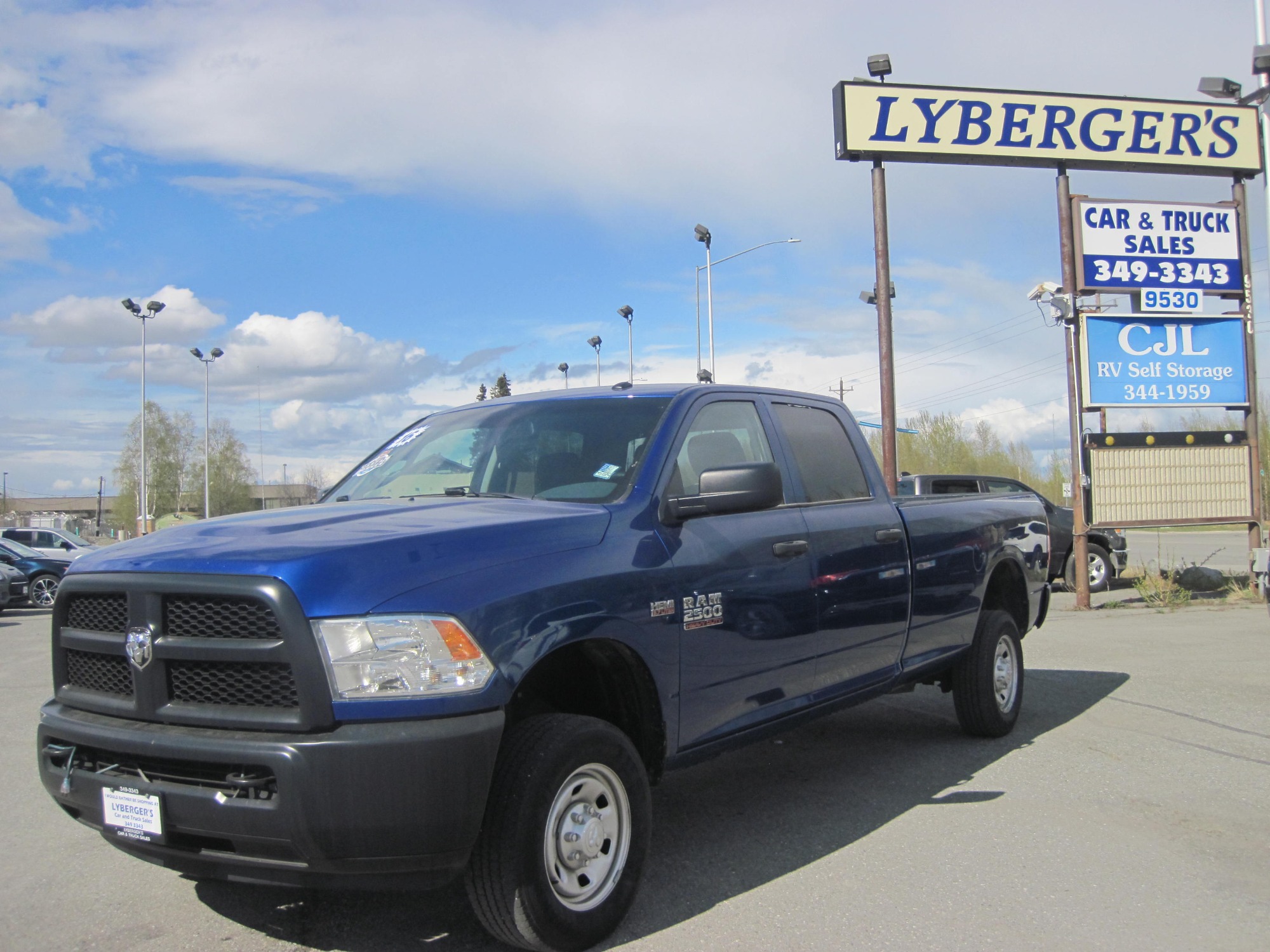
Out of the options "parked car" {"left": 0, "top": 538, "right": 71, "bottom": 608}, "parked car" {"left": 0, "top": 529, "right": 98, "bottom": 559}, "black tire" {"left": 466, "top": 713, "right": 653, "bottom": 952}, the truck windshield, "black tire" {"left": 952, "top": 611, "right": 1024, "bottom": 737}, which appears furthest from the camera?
"parked car" {"left": 0, "top": 529, "right": 98, "bottom": 559}

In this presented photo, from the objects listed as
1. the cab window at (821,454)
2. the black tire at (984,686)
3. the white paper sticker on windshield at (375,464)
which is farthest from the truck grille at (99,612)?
the black tire at (984,686)

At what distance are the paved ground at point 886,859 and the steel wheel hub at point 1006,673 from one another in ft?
0.94

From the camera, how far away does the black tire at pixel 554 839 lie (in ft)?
10.6

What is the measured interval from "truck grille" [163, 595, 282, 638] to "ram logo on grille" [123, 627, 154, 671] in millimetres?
62

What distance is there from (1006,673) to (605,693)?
12.4ft

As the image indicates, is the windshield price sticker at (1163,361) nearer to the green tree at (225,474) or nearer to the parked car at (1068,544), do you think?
the parked car at (1068,544)

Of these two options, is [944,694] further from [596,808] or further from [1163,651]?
[596,808]

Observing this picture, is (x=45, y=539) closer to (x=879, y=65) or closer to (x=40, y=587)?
(x=40, y=587)

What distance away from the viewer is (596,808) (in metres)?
3.61

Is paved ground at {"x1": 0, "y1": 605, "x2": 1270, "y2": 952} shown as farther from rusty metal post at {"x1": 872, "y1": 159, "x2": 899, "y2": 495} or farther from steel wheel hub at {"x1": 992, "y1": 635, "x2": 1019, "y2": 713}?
rusty metal post at {"x1": 872, "y1": 159, "x2": 899, "y2": 495}

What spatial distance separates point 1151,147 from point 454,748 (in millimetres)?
15288

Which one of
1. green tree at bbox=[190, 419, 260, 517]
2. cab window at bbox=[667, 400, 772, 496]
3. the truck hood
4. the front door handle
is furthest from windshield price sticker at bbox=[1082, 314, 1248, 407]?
green tree at bbox=[190, 419, 260, 517]

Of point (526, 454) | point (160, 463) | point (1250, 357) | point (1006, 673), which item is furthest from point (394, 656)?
point (160, 463)

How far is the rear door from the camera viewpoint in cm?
495
